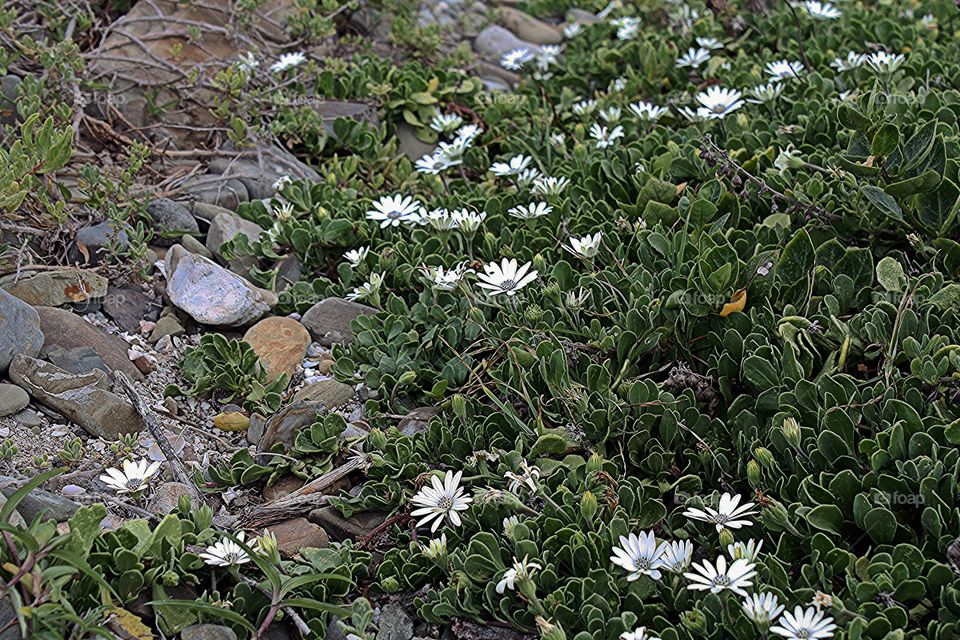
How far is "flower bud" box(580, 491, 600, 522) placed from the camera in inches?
96.3

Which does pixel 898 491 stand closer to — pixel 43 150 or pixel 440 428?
pixel 440 428

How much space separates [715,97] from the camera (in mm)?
3908

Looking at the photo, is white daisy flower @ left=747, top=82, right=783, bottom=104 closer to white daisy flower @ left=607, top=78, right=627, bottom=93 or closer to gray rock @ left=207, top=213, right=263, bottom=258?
white daisy flower @ left=607, top=78, right=627, bottom=93

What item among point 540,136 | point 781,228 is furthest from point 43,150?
point 781,228

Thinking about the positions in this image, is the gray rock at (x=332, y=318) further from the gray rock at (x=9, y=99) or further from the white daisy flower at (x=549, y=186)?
the gray rock at (x=9, y=99)

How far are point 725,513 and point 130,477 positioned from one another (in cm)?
144

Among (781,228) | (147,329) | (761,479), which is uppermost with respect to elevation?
(781,228)

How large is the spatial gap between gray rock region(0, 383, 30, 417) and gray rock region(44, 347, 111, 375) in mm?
152

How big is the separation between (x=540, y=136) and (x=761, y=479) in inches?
84.2

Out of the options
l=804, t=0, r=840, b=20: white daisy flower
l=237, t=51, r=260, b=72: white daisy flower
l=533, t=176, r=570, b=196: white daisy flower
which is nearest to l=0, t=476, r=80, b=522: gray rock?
l=533, t=176, r=570, b=196: white daisy flower

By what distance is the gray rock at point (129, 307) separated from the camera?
340 centimetres

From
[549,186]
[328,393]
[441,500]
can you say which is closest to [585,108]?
[549,186]

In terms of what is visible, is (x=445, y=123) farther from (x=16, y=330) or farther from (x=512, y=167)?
(x=16, y=330)

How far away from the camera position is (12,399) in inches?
112
